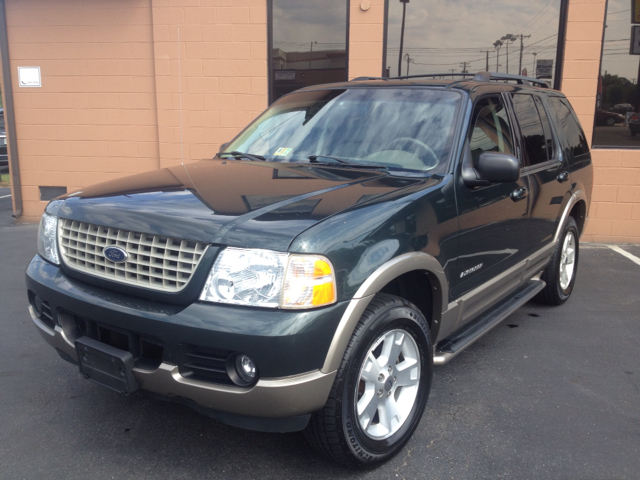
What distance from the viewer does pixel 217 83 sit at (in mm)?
7898

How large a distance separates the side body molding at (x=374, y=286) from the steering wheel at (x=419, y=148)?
25.7 inches

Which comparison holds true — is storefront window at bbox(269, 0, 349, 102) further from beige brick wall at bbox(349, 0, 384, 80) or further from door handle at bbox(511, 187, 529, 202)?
door handle at bbox(511, 187, 529, 202)

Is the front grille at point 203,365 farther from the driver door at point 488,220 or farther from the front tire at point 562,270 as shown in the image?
the front tire at point 562,270

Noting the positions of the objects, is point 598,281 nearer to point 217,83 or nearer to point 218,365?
point 218,365

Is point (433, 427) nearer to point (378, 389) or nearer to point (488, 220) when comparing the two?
point (378, 389)

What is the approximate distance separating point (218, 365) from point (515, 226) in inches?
92.0

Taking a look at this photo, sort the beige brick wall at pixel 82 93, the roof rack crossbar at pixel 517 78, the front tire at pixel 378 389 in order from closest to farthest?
the front tire at pixel 378 389 < the roof rack crossbar at pixel 517 78 < the beige brick wall at pixel 82 93

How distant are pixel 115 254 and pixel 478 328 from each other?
2202 millimetres

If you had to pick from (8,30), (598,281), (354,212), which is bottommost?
(598,281)

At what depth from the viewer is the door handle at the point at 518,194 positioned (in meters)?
3.70

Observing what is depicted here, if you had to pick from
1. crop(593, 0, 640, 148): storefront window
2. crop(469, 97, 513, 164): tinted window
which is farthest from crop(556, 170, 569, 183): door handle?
crop(593, 0, 640, 148): storefront window

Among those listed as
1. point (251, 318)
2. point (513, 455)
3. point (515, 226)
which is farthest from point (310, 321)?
point (515, 226)

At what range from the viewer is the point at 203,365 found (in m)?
2.31

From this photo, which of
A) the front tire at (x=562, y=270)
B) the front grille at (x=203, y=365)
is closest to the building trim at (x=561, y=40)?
the front tire at (x=562, y=270)
